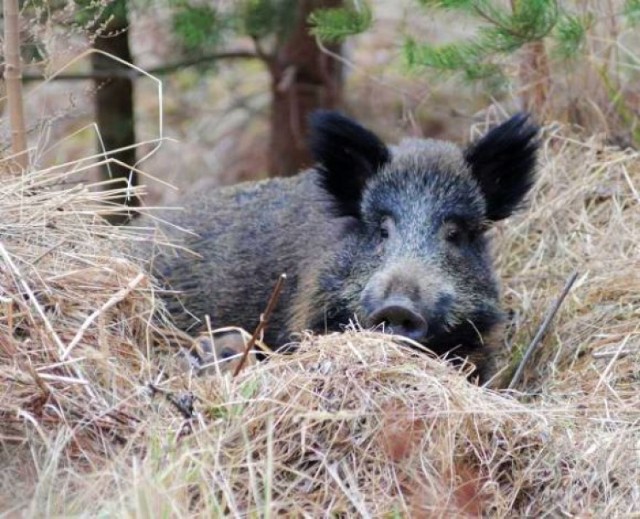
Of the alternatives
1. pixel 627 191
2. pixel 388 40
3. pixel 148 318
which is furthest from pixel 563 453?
pixel 388 40

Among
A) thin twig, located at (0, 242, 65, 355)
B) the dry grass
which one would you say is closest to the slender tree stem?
the dry grass

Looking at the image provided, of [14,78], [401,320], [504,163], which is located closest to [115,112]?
[14,78]

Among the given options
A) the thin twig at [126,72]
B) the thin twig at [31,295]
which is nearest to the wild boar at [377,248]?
the thin twig at [31,295]

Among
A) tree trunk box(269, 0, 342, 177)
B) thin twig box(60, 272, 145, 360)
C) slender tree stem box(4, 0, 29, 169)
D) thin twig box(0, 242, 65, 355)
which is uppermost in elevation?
slender tree stem box(4, 0, 29, 169)

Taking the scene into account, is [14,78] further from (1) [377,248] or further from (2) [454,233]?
(2) [454,233]

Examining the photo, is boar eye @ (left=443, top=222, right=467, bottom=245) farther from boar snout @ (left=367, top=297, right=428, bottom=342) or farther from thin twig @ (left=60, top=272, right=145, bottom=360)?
thin twig @ (left=60, top=272, right=145, bottom=360)

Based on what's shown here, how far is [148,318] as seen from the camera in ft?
16.6

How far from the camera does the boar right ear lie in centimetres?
596

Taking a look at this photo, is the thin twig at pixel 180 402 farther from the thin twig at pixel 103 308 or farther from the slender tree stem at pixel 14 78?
the slender tree stem at pixel 14 78

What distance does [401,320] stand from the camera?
514 centimetres

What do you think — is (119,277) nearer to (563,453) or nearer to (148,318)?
(148,318)

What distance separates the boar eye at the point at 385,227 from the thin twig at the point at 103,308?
126cm

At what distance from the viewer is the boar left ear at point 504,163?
5.95m

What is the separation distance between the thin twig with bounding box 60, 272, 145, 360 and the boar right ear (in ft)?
4.34
